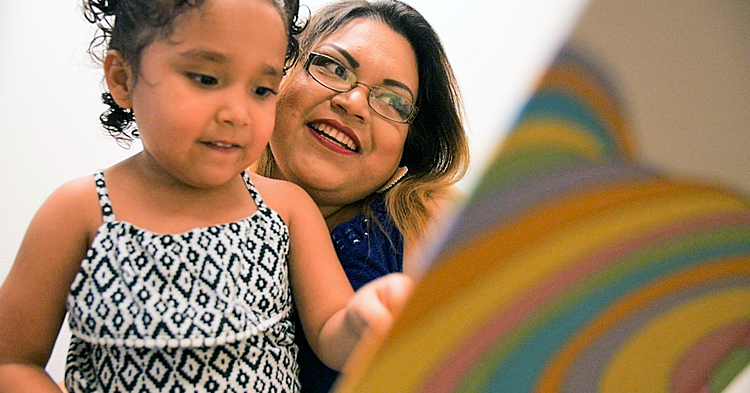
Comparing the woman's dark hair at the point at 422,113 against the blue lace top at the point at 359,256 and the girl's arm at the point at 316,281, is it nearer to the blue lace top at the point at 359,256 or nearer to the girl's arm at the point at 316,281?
the blue lace top at the point at 359,256

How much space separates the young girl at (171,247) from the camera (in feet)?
2.06

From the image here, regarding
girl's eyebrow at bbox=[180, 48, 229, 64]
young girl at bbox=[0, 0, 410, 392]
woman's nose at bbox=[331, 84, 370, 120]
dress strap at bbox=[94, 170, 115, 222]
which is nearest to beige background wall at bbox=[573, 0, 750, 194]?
young girl at bbox=[0, 0, 410, 392]

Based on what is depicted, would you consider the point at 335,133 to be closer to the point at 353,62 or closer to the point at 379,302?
the point at 353,62

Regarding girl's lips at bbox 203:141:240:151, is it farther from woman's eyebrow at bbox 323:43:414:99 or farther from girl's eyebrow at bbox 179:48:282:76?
woman's eyebrow at bbox 323:43:414:99

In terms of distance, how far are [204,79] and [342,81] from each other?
0.36m

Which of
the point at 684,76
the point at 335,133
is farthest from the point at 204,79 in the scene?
the point at 684,76

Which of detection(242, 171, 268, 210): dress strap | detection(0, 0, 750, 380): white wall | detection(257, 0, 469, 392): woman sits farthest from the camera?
detection(0, 0, 750, 380): white wall

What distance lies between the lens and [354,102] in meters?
0.95

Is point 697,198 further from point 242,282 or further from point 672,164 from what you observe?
point 242,282

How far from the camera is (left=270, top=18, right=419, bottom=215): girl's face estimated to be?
0.96 meters

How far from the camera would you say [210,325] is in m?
0.63

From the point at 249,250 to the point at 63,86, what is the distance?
1.21 metres

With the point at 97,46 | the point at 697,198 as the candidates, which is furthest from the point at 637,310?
the point at 97,46

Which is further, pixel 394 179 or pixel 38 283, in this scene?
pixel 394 179
